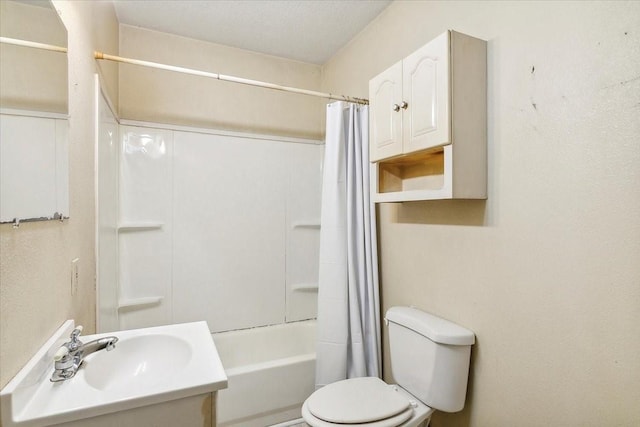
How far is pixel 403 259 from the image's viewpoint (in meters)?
1.87

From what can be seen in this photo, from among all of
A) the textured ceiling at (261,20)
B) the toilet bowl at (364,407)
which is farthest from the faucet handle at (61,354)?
the textured ceiling at (261,20)

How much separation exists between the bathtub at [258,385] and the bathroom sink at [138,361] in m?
0.75

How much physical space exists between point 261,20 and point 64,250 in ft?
5.88

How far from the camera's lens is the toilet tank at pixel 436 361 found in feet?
4.54

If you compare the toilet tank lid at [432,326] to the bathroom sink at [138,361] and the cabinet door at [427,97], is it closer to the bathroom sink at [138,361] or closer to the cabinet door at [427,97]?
the cabinet door at [427,97]

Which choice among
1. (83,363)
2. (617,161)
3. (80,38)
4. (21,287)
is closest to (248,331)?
(83,363)

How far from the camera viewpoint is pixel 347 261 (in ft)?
6.49

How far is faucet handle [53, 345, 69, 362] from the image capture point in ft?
2.97

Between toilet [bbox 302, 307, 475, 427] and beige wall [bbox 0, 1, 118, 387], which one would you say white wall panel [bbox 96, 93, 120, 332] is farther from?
toilet [bbox 302, 307, 475, 427]

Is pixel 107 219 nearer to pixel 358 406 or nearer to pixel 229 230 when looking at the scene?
pixel 229 230

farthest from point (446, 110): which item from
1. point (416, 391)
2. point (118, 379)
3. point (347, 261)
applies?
point (118, 379)

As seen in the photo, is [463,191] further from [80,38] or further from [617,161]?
[80,38]

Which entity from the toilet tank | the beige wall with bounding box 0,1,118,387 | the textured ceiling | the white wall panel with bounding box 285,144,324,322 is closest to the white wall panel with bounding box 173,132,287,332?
the white wall panel with bounding box 285,144,324,322

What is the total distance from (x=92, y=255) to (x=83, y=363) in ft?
1.99
